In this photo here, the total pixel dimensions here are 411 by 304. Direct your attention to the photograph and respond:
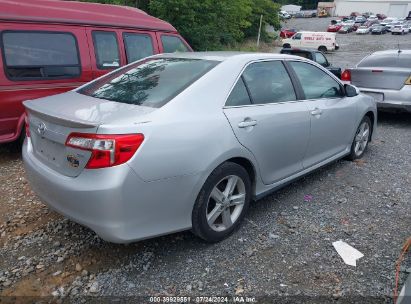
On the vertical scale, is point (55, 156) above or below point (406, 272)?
above

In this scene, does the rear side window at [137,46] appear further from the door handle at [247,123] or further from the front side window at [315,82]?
the door handle at [247,123]

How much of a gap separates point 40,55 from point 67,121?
294cm

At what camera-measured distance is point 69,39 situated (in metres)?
5.26

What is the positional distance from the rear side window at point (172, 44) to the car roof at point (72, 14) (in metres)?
0.20

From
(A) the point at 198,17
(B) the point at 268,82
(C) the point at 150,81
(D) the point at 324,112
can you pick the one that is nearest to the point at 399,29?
(A) the point at 198,17

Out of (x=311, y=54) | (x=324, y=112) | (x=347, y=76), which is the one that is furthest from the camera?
(x=311, y=54)

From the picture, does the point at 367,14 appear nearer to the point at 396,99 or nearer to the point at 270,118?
the point at 396,99

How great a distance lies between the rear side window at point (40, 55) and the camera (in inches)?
184

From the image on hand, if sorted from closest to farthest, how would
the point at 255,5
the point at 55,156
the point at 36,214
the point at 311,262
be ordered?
the point at 55,156, the point at 311,262, the point at 36,214, the point at 255,5

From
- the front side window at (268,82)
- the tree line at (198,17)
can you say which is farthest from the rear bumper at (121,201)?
the tree line at (198,17)

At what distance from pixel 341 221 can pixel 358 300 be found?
45.2 inches

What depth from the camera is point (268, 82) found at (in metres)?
3.61

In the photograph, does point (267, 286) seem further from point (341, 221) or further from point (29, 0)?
point (29, 0)

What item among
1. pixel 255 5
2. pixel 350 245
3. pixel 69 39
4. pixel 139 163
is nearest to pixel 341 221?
pixel 350 245
